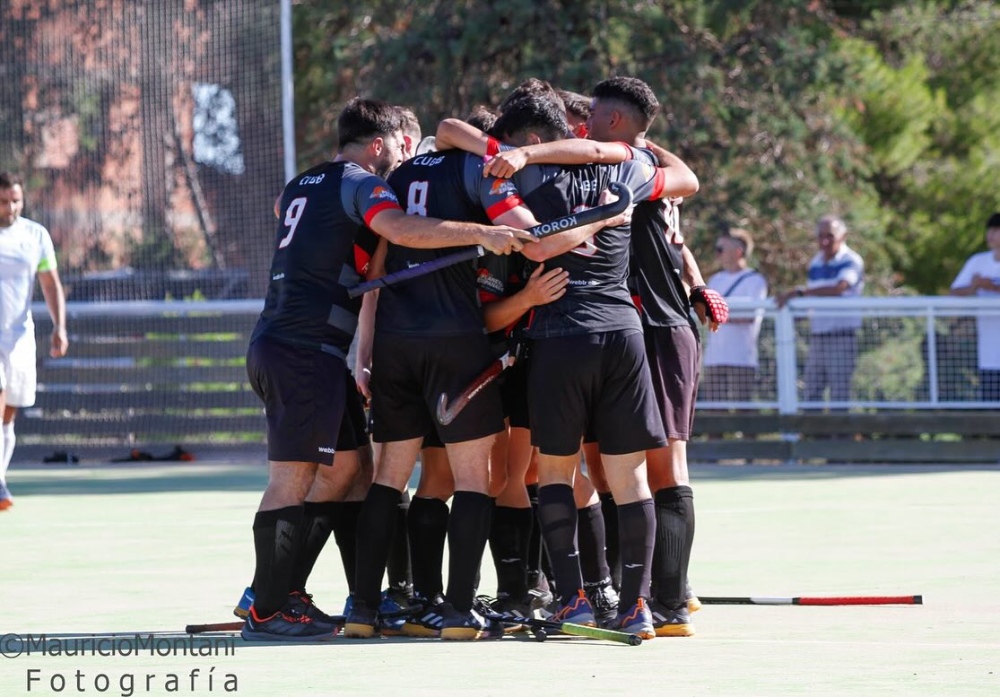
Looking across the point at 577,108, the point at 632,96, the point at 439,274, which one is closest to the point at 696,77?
the point at 577,108

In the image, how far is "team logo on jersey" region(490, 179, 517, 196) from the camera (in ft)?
20.0

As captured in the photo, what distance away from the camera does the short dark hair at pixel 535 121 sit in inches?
250

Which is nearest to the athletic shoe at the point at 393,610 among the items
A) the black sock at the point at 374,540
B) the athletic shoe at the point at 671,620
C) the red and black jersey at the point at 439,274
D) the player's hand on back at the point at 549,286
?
the black sock at the point at 374,540

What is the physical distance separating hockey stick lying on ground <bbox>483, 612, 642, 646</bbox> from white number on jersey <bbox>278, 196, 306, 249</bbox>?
170 centimetres

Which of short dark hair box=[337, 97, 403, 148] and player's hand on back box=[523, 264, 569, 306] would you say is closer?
player's hand on back box=[523, 264, 569, 306]

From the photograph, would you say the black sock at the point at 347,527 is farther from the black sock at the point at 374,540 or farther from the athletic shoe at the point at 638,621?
the athletic shoe at the point at 638,621

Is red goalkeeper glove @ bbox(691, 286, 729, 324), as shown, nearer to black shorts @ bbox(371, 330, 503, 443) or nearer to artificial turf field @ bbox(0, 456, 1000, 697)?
black shorts @ bbox(371, 330, 503, 443)

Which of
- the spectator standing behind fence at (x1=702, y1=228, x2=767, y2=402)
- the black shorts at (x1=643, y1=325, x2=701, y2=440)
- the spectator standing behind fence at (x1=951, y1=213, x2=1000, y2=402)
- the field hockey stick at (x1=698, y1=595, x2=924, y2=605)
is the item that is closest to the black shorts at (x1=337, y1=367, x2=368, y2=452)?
the black shorts at (x1=643, y1=325, x2=701, y2=440)

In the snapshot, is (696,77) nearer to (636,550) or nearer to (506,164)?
(506,164)

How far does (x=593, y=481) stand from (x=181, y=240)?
1057 cm

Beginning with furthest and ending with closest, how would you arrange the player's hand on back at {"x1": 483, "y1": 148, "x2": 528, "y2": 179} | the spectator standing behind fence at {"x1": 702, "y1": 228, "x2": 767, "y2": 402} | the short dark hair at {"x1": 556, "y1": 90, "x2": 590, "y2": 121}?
the spectator standing behind fence at {"x1": 702, "y1": 228, "x2": 767, "y2": 402}
the short dark hair at {"x1": 556, "y1": 90, "x2": 590, "y2": 121}
the player's hand on back at {"x1": 483, "y1": 148, "x2": 528, "y2": 179}

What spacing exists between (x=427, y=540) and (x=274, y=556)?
64cm

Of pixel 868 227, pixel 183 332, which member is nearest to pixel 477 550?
pixel 183 332

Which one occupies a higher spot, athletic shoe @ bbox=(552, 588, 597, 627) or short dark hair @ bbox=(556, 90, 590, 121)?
short dark hair @ bbox=(556, 90, 590, 121)
